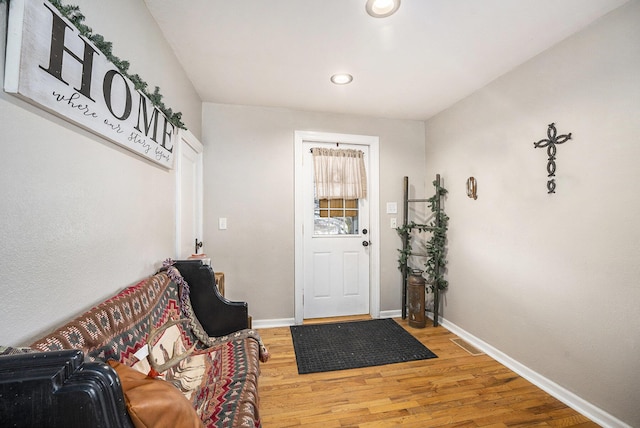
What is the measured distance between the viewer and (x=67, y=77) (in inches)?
34.4

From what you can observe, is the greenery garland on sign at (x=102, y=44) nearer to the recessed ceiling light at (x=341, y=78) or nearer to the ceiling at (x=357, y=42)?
the ceiling at (x=357, y=42)

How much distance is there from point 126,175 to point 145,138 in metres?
0.25

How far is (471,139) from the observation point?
8.83ft

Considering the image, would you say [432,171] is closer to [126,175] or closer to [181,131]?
[181,131]

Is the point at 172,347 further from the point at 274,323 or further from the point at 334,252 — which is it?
the point at 334,252

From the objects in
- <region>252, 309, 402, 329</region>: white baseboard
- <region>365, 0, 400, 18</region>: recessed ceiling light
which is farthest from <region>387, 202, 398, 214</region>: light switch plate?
<region>365, 0, 400, 18</region>: recessed ceiling light

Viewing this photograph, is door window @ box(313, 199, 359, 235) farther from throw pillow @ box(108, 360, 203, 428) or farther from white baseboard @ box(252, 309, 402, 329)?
throw pillow @ box(108, 360, 203, 428)

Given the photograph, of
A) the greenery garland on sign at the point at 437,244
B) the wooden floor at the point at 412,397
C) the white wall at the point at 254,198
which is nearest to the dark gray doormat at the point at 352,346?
the wooden floor at the point at 412,397

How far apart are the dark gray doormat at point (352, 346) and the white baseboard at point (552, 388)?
53cm

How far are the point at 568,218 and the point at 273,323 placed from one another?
9.26 feet

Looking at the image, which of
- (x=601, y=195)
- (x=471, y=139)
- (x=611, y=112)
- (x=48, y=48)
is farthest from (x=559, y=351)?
(x=48, y=48)

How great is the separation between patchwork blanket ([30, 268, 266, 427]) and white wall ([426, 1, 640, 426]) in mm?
2070

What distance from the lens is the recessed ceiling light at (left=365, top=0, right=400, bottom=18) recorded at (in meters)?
1.51

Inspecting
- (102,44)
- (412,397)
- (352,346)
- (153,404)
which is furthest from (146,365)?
(352,346)
